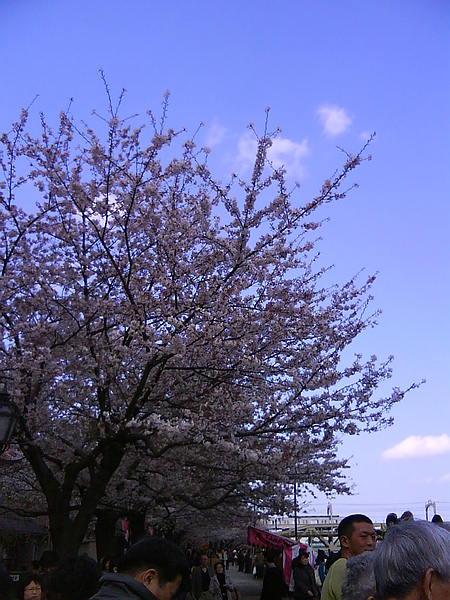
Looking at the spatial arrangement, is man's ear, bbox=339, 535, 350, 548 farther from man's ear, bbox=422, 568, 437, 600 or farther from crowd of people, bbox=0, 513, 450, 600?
man's ear, bbox=422, 568, 437, 600

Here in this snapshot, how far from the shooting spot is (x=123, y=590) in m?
2.75

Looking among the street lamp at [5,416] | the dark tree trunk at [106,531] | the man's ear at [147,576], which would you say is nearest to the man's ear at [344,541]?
the man's ear at [147,576]

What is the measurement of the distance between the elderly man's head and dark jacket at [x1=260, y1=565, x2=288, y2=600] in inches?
415

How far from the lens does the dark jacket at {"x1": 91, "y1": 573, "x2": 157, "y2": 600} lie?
8.93 feet

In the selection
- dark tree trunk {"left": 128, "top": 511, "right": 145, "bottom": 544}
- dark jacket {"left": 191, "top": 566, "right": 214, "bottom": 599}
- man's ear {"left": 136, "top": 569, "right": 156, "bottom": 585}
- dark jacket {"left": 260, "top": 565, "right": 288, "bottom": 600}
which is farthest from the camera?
dark tree trunk {"left": 128, "top": 511, "right": 145, "bottom": 544}

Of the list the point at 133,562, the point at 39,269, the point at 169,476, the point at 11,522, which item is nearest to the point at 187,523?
the point at 11,522

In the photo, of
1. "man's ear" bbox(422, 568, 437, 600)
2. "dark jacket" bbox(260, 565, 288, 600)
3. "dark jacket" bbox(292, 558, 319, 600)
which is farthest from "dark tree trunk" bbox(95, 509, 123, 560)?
"man's ear" bbox(422, 568, 437, 600)

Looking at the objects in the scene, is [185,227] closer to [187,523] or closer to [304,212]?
[304,212]

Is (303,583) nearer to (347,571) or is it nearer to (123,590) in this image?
(347,571)

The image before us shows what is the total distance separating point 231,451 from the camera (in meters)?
10.9

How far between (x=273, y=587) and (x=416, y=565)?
10.7 m

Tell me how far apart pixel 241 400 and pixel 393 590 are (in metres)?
9.46

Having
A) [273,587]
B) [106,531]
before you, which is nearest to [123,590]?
[273,587]

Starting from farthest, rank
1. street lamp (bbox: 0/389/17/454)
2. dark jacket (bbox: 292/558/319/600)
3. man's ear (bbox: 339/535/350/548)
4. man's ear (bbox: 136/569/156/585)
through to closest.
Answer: dark jacket (bbox: 292/558/319/600)
street lamp (bbox: 0/389/17/454)
man's ear (bbox: 339/535/350/548)
man's ear (bbox: 136/569/156/585)
